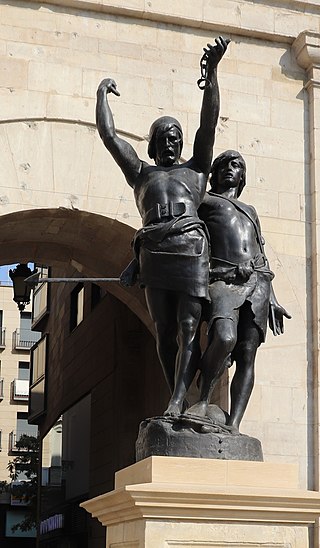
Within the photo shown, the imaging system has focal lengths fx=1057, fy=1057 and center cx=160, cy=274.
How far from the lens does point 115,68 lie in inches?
466

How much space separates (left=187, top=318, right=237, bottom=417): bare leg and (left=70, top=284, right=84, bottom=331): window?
623 inches

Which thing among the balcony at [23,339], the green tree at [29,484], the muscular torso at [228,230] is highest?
the balcony at [23,339]

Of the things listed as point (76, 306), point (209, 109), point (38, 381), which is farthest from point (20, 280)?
point (38, 381)

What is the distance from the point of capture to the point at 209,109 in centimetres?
704

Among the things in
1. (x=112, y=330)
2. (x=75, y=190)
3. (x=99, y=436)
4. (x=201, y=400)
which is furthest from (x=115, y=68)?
(x=99, y=436)

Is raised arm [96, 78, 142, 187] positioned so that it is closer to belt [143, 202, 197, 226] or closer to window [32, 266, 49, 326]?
belt [143, 202, 197, 226]

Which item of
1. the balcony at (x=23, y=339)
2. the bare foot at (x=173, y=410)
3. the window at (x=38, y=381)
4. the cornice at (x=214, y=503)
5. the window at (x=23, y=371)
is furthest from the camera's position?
the balcony at (x=23, y=339)

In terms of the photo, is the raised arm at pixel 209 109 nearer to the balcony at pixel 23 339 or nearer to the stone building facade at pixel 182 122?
the stone building facade at pixel 182 122

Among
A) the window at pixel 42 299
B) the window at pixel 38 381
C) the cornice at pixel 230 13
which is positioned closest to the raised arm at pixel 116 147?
the cornice at pixel 230 13

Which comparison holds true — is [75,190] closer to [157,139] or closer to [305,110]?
[305,110]

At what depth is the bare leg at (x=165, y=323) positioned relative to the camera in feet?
22.1

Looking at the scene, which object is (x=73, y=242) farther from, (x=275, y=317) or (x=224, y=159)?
(x=275, y=317)

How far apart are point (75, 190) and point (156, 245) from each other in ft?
16.3

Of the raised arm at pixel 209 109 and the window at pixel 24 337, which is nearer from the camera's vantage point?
the raised arm at pixel 209 109
